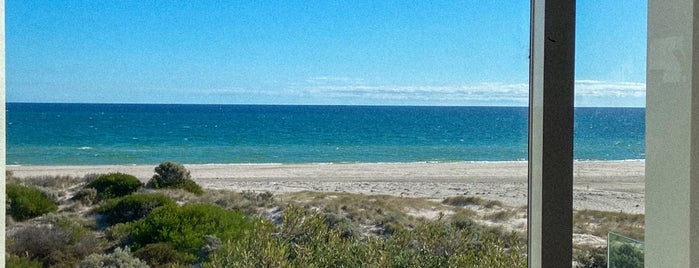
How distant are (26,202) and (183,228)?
61 centimetres

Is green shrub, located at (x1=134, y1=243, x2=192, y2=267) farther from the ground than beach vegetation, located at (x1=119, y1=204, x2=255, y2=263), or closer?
closer

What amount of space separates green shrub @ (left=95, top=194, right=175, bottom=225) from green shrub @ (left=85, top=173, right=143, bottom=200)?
1.1 inches

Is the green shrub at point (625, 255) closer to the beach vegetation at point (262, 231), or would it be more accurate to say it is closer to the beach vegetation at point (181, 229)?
the beach vegetation at point (262, 231)

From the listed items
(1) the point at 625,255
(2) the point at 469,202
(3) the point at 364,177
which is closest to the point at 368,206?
(3) the point at 364,177

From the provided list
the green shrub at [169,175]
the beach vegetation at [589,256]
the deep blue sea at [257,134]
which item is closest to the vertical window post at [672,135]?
the beach vegetation at [589,256]

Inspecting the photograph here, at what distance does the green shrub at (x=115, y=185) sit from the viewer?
2.95 meters

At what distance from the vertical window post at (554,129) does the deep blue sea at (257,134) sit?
146cm

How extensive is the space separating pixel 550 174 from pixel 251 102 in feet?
5.36

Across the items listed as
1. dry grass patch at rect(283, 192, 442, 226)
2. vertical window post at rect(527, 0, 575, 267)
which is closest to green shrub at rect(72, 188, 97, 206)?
dry grass patch at rect(283, 192, 442, 226)

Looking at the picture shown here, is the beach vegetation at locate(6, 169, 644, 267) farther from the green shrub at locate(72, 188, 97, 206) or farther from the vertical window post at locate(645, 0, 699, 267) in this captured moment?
the vertical window post at locate(645, 0, 699, 267)

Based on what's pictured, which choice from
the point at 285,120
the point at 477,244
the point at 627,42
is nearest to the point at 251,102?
the point at 285,120

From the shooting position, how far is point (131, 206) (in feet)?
9.71

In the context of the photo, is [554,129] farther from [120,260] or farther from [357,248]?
[120,260]

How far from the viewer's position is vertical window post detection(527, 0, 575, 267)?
5.66 ft
